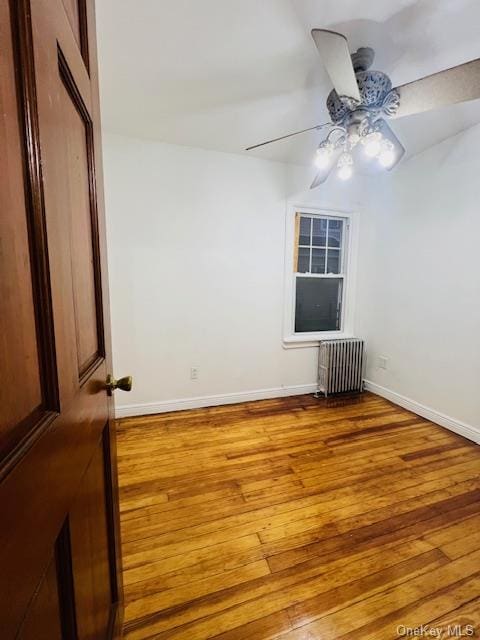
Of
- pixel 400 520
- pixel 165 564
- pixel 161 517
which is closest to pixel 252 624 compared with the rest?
pixel 165 564

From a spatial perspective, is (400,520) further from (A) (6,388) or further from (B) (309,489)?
(A) (6,388)

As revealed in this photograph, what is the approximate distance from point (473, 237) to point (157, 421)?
3215 millimetres

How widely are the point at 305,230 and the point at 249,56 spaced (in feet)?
5.86

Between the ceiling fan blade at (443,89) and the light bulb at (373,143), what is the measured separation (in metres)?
0.21

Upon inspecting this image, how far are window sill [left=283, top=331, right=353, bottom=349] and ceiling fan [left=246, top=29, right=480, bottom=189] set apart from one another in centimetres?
179

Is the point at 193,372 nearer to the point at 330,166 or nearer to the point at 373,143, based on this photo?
the point at 330,166

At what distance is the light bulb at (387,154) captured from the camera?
5.44 feet

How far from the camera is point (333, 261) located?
11.4ft

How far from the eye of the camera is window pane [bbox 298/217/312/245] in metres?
3.23

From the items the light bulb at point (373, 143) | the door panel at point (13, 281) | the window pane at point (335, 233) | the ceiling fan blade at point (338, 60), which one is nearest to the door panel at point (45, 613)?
the door panel at point (13, 281)

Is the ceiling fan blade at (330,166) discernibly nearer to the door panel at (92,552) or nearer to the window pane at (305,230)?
the window pane at (305,230)

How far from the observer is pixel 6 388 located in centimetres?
37

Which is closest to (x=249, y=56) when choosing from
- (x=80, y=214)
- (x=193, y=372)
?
(x=80, y=214)

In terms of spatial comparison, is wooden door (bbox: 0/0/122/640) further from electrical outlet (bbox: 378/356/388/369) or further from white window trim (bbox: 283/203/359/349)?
electrical outlet (bbox: 378/356/388/369)
